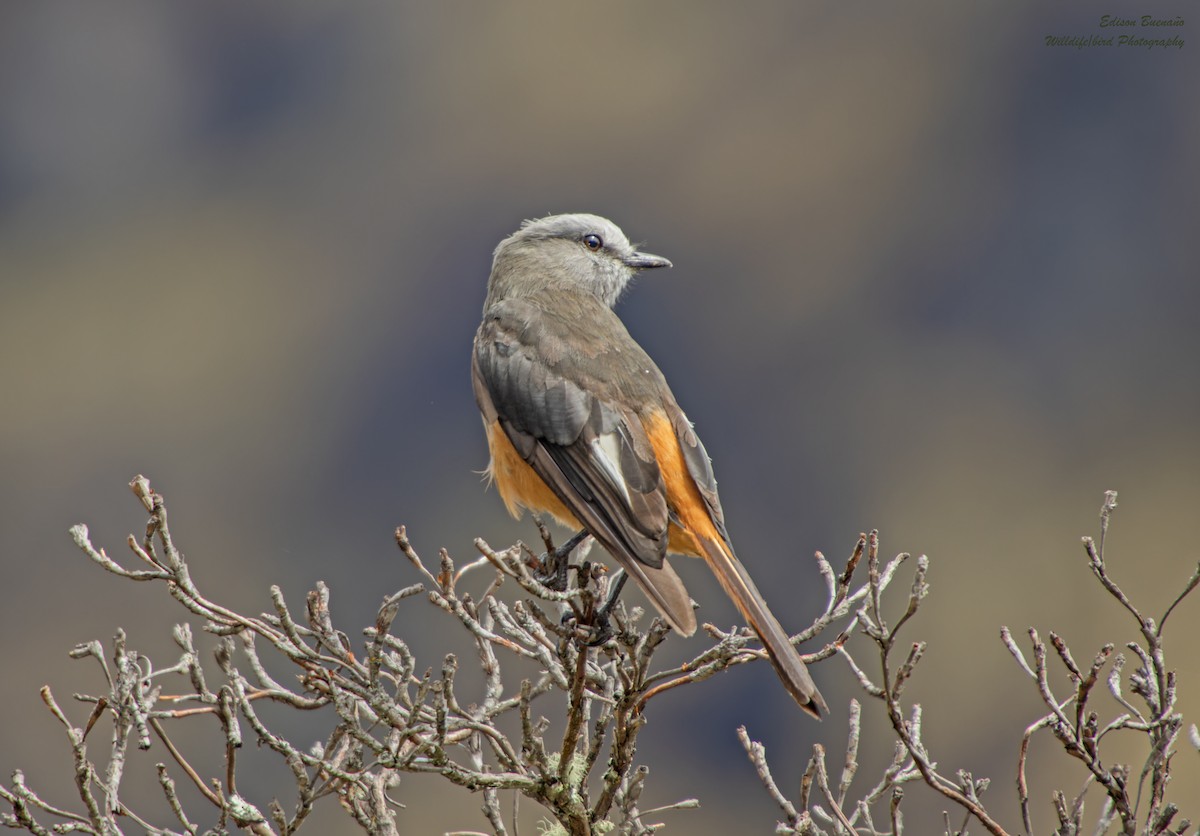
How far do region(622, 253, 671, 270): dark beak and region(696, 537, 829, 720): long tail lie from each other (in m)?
1.74

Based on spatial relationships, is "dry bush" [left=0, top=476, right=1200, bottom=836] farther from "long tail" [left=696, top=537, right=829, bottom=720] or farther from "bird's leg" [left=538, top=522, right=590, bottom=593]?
"bird's leg" [left=538, top=522, right=590, bottom=593]

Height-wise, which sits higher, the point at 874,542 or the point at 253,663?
the point at 253,663

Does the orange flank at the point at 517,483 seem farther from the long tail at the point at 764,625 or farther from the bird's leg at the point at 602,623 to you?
the bird's leg at the point at 602,623

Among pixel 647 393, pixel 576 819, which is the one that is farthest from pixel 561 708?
pixel 576 819

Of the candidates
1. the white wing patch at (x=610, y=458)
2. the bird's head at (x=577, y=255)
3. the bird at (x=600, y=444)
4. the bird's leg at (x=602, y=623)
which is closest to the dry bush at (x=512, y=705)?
the bird's leg at (x=602, y=623)

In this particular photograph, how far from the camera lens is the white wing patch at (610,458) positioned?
12.1 feet

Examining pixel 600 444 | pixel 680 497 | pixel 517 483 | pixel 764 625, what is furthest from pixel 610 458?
pixel 764 625

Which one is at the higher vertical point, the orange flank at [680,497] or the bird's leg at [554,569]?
the orange flank at [680,497]

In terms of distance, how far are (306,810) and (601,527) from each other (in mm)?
1257

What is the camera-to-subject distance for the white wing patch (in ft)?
12.1

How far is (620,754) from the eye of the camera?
110 inches

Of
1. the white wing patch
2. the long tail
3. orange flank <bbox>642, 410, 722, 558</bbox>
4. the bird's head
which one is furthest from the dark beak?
the long tail

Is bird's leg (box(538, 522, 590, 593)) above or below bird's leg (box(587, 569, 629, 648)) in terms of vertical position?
above

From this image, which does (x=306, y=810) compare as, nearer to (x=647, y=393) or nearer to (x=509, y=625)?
(x=509, y=625)
